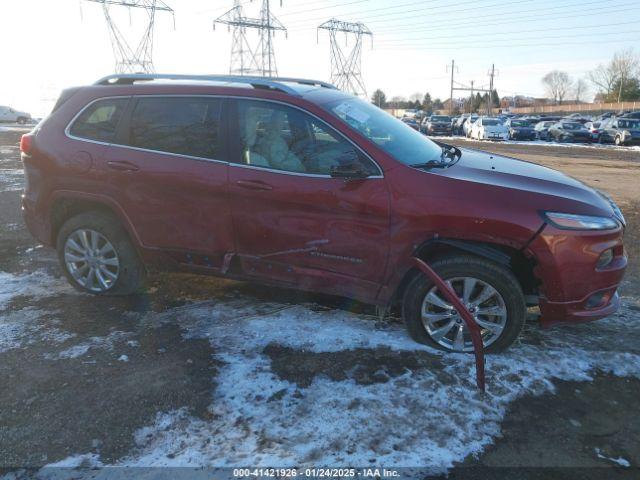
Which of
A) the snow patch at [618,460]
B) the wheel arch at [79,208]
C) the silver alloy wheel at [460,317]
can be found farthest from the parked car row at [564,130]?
the snow patch at [618,460]

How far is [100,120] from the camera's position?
14.0 ft

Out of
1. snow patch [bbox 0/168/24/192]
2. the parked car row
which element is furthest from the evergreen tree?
snow patch [bbox 0/168/24/192]

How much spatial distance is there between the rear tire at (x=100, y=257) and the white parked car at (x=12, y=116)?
52676mm

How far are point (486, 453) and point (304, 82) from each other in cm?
347

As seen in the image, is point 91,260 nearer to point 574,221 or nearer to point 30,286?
point 30,286

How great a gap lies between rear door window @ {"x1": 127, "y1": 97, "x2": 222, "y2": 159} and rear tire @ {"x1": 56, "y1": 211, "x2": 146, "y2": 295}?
0.81m

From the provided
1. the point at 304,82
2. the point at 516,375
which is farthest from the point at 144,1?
the point at 516,375

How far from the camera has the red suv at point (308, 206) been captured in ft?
10.8

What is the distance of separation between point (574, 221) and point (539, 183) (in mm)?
400

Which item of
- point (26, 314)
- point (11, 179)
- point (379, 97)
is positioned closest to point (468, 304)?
point (26, 314)

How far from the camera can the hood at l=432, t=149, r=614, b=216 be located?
3270 mm

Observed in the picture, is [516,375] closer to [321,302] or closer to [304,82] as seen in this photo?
[321,302]

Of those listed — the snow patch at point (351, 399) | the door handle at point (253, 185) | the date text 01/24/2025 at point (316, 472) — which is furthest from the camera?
the door handle at point (253, 185)

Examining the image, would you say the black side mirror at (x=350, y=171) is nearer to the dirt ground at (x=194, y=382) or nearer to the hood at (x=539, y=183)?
the hood at (x=539, y=183)
